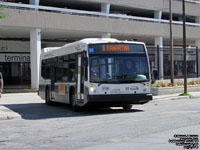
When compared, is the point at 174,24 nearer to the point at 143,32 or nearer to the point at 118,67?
the point at 143,32

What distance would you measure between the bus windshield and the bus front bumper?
1.97 ft

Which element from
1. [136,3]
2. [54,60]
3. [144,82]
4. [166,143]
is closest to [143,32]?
[136,3]

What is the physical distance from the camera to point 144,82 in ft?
49.3

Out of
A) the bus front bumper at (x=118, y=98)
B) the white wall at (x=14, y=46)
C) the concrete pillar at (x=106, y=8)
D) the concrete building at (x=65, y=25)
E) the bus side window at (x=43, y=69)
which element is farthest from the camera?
the white wall at (x=14, y=46)

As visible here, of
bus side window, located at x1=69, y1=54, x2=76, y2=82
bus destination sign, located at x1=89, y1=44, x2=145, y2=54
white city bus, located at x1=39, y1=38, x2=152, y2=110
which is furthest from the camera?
bus side window, located at x1=69, y1=54, x2=76, y2=82

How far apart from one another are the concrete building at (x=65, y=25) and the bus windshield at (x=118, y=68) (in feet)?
53.0

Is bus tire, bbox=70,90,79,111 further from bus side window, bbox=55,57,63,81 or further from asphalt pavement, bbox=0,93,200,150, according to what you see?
asphalt pavement, bbox=0,93,200,150

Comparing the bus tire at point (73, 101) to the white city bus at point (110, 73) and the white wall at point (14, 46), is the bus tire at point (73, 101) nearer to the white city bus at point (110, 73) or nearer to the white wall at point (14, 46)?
the white city bus at point (110, 73)

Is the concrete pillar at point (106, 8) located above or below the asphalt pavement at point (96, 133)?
above

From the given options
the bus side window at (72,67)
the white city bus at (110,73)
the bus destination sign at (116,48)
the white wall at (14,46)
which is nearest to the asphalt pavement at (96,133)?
the white city bus at (110,73)

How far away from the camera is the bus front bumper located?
14359mm

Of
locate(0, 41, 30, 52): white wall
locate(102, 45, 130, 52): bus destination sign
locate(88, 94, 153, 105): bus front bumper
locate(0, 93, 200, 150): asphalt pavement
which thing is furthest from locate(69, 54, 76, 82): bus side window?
locate(0, 41, 30, 52): white wall

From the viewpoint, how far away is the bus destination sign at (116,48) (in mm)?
14781

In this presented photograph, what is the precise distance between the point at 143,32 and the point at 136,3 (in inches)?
132
